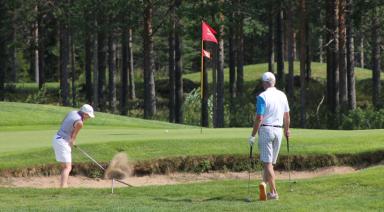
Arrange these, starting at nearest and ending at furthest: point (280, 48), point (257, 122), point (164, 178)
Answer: point (257, 122) → point (164, 178) → point (280, 48)

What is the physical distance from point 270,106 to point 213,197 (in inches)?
74.3

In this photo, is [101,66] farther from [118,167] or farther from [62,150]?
[118,167]

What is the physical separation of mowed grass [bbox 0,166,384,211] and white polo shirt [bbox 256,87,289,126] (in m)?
1.31

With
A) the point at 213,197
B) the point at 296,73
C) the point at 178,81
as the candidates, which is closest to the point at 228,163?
the point at 213,197

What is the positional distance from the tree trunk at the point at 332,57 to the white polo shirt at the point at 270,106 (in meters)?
23.5

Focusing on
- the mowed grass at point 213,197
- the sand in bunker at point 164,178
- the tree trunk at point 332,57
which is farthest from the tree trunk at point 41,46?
the mowed grass at point 213,197

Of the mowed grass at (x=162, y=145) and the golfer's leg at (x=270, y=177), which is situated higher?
the mowed grass at (x=162, y=145)

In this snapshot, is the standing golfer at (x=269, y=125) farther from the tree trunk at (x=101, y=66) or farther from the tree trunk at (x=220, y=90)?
the tree trunk at (x=101, y=66)

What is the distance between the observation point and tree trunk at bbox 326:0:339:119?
3653cm

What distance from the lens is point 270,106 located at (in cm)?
1230

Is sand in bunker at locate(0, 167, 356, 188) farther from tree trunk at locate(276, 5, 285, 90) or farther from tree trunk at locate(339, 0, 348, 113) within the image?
tree trunk at locate(276, 5, 285, 90)

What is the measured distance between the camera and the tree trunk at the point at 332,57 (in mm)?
36531

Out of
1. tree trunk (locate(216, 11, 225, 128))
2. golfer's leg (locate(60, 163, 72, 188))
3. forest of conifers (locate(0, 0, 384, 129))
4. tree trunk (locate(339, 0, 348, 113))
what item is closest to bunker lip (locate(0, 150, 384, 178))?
golfer's leg (locate(60, 163, 72, 188))

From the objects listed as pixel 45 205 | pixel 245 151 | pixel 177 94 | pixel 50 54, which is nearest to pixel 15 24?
pixel 50 54
